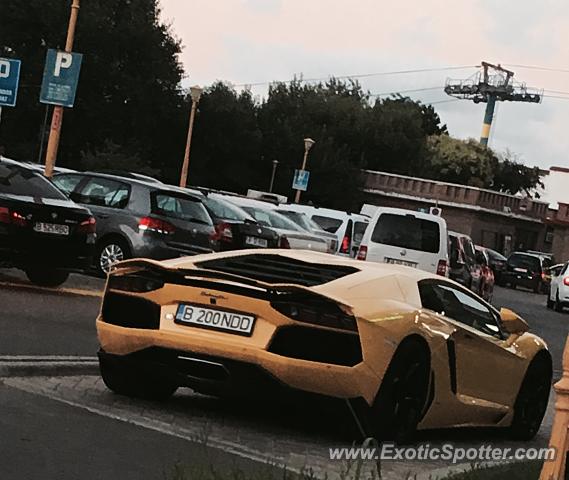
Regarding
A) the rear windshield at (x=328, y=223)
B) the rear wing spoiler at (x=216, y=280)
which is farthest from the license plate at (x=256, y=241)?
the rear wing spoiler at (x=216, y=280)

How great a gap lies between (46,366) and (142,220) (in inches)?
388

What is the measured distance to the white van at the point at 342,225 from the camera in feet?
105

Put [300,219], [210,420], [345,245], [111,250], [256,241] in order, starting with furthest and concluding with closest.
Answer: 1. [345,245]
2. [300,219]
3. [256,241]
4. [111,250]
5. [210,420]

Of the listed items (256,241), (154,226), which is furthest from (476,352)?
(256,241)

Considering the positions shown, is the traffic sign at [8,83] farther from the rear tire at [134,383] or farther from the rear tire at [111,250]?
the rear tire at [134,383]

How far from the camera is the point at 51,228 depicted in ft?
52.7

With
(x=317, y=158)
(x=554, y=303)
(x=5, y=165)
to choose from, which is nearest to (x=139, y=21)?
(x=317, y=158)

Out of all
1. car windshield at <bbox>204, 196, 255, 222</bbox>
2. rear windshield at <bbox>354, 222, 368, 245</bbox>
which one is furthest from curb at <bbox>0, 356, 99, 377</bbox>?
rear windshield at <bbox>354, 222, 368, 245</bbox>

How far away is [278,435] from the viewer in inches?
327

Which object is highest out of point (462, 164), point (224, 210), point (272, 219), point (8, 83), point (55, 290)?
point (462, 164)

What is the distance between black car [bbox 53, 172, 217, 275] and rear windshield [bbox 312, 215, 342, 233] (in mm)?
13454

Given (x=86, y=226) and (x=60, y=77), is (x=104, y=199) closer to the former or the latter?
(x=86, y=226)

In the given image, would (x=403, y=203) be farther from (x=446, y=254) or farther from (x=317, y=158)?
(x=446, y=254)

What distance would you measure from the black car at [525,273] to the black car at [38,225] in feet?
138
